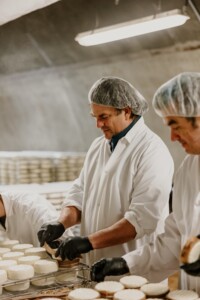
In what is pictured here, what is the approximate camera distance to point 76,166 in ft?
24.3

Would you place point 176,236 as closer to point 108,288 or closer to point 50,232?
point 108,288

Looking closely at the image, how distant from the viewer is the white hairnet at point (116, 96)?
9.48 ft

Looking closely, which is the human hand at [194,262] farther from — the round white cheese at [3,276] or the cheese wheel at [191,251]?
the round white cheese at [3,276]

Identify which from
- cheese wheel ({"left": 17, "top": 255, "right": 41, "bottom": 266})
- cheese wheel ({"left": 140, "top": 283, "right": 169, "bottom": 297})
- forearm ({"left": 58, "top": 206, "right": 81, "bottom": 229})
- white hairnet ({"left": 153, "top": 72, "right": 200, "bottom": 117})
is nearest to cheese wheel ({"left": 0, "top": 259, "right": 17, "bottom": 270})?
cheese wheel ({"left": 17, "top": 255, "right": 41, "bottom": 266})

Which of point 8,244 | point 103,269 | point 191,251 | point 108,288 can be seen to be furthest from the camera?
point 8,244

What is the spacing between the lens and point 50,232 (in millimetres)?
2893

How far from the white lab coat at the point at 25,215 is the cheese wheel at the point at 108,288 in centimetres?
106

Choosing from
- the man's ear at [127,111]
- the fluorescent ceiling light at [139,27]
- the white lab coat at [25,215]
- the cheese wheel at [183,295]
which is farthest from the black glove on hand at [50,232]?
the fluorescent ceiling light at [139,27]

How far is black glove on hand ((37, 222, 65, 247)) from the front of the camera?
2877 millimetres

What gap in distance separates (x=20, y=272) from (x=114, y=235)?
0.54 metres

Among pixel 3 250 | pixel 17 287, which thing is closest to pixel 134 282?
pixel 17 287

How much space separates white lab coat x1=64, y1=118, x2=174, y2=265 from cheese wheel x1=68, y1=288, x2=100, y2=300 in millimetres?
582

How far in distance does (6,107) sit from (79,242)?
28.5ft

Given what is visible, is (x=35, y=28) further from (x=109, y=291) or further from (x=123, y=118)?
(x=109, y=291)
